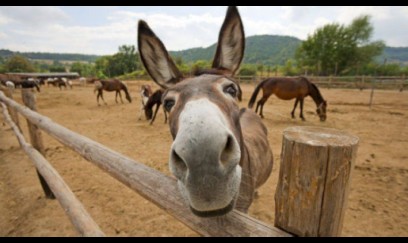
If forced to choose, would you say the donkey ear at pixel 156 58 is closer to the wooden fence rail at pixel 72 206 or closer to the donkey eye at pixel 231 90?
the donkey eye at pixel 231 90

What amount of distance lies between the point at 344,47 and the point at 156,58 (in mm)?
49482

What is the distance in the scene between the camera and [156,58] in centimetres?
225

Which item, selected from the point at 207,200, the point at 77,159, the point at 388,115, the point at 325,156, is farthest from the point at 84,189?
the point at 388,115

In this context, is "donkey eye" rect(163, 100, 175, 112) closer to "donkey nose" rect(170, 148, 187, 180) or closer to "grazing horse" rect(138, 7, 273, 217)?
"grazing horse" rect(138, 7, 273, 217)

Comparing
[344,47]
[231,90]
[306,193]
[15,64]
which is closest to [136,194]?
[231,90]

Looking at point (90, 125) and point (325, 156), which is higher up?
point (325, 156)

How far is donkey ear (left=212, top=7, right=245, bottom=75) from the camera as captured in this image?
201 cm

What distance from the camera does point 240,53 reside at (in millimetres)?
2193

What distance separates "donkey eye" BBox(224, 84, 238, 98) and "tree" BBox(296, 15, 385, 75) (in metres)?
45.4

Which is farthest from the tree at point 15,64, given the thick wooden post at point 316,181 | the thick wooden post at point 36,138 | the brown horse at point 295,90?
the thick wooden post at point 316,181

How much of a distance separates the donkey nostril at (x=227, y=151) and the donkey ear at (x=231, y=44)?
1359 millimetres

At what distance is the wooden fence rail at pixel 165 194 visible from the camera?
104 centimetres
